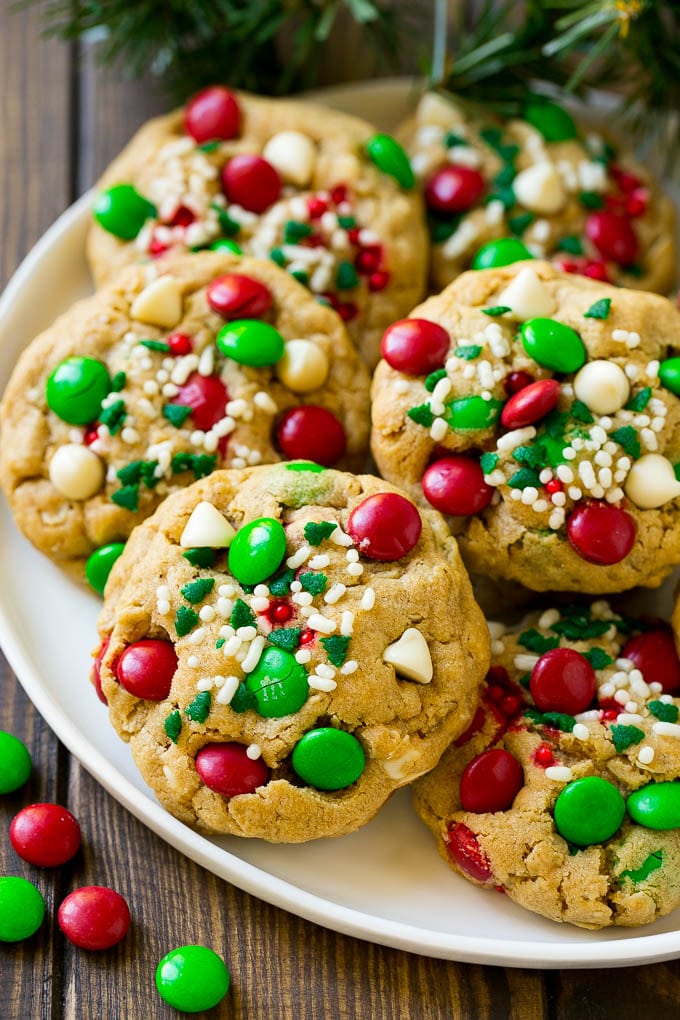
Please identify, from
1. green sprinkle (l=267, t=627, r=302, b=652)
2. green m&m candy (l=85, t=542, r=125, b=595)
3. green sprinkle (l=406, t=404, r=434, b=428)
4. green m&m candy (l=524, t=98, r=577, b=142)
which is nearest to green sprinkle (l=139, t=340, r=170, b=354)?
green m&m candy (l=85, t=542, r=125, b=595)

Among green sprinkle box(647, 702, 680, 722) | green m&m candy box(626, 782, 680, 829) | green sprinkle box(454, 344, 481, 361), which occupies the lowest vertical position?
green m&m candy box(626, 782, 680, 829)

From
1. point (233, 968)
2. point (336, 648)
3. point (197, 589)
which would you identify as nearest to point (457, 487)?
point (336, 648)

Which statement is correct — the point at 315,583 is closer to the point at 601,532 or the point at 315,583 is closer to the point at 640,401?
the point at 601,532

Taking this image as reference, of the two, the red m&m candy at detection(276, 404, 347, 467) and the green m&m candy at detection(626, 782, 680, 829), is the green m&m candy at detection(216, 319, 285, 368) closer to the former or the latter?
the red m&m candy at detection(276, 404, 347, 467)

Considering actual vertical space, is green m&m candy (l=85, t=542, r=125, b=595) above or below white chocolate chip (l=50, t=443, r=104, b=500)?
below

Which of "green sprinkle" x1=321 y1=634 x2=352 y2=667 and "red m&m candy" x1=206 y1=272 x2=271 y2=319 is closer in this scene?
"green sprinkle" x1=321 y1=634 x2=352 y2=667

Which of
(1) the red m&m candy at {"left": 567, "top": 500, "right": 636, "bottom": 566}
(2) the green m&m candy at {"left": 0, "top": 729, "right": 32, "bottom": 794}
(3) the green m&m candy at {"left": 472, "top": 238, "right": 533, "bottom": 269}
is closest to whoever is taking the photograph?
(1) the red m&m candy at {"left": 567, "top": 500, "right": 636, "bottom": 566}
